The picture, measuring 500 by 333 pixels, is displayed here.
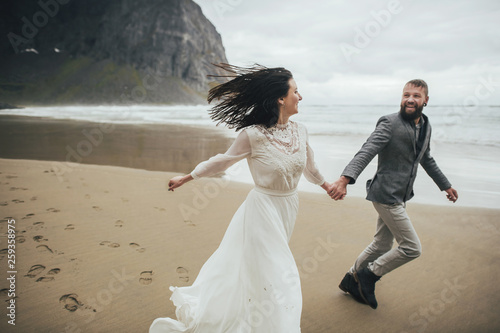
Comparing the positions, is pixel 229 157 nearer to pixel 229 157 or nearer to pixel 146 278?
pixel 229 157

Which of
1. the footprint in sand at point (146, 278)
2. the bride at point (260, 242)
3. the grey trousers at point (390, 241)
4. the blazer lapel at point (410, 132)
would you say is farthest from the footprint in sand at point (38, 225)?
the blazer lapel at point (410, 132)

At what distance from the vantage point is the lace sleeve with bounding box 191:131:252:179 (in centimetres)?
239

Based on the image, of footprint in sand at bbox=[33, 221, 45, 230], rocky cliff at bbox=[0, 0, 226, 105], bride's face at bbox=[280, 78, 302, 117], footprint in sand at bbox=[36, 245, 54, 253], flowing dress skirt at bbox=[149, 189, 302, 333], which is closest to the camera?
flowing dress skirt at bbox=[149, 189, 302, 333]

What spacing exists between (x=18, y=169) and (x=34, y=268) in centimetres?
541

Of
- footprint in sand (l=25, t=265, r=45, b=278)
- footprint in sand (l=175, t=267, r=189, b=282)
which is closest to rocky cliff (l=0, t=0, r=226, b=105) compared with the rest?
footprint in sand (l=25, t=265, r=45, b=278)

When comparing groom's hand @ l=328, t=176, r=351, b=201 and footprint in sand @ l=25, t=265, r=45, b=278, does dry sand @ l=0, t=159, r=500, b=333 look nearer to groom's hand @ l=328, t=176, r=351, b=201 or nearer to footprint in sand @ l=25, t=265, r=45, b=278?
footprint in sand @ l=25, t=265, r=45, b=278

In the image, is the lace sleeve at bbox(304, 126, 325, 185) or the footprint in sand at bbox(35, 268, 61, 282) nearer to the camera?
the lace sleeve at bbox(304, 126, 325, 185)

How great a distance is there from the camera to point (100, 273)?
3.38 meters

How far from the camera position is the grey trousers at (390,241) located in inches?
109

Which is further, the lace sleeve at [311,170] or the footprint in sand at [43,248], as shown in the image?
the footprint in sand at [43,248]

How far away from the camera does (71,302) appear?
2.87 meters

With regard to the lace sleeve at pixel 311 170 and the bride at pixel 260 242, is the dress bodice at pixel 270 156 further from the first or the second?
the lace sleeve at pixel 311 170

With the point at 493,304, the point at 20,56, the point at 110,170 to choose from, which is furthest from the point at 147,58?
the point at 493,304

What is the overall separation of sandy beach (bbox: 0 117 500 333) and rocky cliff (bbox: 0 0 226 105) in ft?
307
